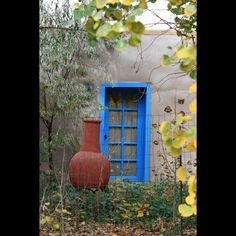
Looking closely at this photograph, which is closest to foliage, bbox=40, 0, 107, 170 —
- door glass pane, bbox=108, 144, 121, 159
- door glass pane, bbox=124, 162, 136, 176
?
door glass pane, bbox=108, 144, 121, 159

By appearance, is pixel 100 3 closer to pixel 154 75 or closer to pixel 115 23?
pixel 115 23

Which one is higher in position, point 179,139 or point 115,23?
point 115,23

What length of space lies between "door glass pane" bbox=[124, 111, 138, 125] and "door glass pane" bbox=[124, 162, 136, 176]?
1.65 feet

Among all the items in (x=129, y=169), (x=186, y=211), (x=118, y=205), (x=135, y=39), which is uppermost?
(x=135, y=39)

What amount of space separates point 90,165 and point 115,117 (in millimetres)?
1326

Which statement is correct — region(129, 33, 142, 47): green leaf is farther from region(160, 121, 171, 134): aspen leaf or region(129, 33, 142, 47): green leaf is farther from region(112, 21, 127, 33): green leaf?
region(160, 121, 171, 134): aspen leaf

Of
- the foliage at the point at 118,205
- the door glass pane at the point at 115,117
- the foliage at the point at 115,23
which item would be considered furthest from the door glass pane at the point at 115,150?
the foliage at the point at 115,23

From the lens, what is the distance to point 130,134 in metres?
6.05

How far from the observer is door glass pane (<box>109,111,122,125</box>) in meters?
6.03

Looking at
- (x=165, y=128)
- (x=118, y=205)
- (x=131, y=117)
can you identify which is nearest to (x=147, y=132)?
(x=131, y=117)
